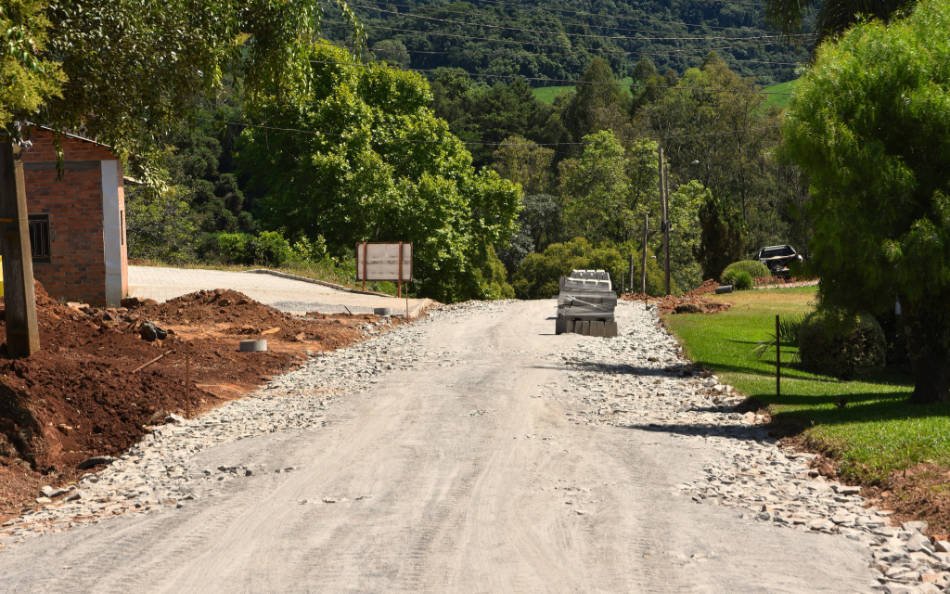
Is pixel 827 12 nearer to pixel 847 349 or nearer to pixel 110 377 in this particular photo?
pixel 847 349

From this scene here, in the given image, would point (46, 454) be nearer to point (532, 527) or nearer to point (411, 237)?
point (532, 527)

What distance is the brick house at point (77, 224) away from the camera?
26.5 meters

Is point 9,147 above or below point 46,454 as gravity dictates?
above

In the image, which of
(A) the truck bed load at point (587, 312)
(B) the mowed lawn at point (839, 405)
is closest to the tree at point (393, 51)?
(A) the truck bed load at point (587, 312)

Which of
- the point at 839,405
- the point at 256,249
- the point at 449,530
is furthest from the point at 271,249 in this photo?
the point at 449,530

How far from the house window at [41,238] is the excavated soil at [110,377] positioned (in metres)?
3.45

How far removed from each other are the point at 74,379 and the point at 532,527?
9.30 metres

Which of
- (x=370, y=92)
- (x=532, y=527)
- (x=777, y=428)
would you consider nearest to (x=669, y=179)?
(x=370, y=92)

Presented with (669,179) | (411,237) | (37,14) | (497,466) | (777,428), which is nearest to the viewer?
(497,466)

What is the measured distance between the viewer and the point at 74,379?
589 inches

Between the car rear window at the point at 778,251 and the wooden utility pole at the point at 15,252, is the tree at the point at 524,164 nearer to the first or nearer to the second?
the car rear window at the point at 778,251

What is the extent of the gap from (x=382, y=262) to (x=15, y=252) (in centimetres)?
2358

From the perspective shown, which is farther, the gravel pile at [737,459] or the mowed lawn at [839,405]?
the mowed lawn at [839,405]

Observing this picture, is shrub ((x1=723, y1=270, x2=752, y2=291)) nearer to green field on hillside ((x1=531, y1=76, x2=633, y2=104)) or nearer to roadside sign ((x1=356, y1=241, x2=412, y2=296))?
roadside sign ((x1=356, y1=241, x2=412, y2=296))
